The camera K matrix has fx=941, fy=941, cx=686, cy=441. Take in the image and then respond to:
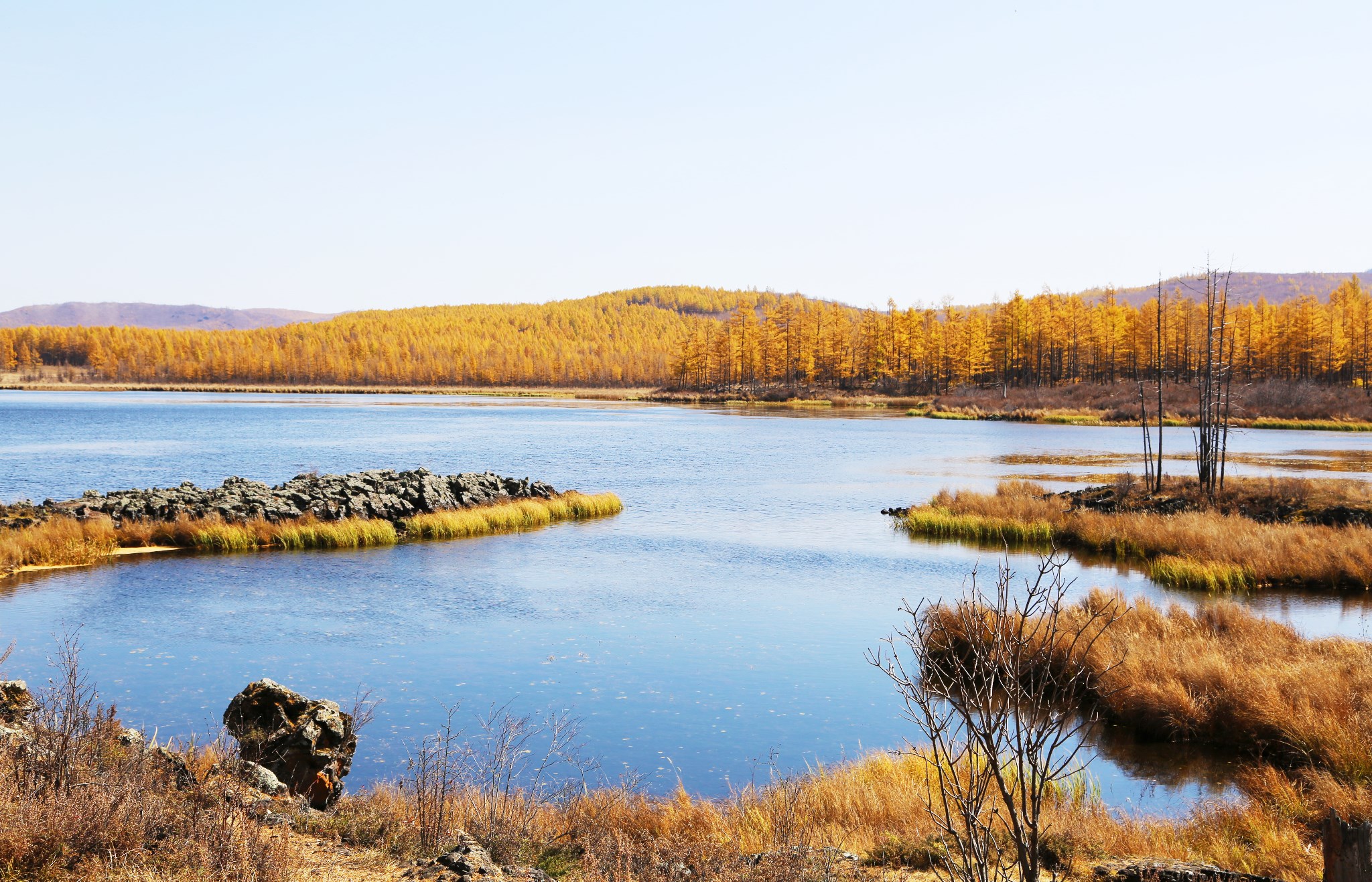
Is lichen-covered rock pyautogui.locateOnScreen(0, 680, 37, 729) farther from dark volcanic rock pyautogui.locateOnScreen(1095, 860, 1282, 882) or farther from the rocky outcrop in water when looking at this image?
the rocky outcrop in water

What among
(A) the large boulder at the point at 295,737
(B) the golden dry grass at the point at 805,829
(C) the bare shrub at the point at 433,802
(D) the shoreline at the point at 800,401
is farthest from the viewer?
(D) the shoreline at the point at 800,401

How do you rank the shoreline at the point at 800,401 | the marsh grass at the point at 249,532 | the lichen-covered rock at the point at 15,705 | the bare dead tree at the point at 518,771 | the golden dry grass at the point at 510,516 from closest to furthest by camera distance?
the bare dead tree at the point at 518,771 → the lichen-covered rock at the point at 15,705 → the marsh grass at the point at 249,532 → the golden dry grass at the point at 510,516 → the shoreline at the point at 800,401

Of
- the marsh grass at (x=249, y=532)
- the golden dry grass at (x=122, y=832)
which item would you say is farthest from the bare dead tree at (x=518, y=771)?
the marsh grass at (x=249, y=532)

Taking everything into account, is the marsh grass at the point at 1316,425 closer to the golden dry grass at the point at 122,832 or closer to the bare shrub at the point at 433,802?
the bare shrub at the point at 433,802

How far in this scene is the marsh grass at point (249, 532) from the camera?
84.1 ft

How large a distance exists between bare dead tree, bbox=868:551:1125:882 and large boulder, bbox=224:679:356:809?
245 inches

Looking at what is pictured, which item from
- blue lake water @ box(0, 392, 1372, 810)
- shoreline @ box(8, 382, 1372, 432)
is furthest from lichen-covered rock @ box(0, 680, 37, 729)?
shoreline @ box(8, 382, 1372, 432)

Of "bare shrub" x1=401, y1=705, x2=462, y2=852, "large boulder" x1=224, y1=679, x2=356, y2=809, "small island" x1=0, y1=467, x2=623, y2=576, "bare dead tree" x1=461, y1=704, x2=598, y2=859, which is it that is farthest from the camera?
"small island" x1=0, y1=467, x2=623, y2=576

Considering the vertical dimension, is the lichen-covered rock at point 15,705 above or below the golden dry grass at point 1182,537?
above

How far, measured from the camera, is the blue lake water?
44.9 ft

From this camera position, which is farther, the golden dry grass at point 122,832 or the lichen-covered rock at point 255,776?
the lichen-covered rock at point 255,776

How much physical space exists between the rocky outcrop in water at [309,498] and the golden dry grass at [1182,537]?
15990 millimetres

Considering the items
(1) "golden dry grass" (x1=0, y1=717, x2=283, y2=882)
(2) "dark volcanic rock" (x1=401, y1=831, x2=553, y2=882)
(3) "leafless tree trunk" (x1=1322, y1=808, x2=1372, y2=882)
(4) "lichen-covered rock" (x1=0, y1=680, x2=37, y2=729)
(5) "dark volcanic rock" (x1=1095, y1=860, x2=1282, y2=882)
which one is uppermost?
(3) "leafless tree trunk" (x1=1322, y1=808, x2=1372, y2=882)

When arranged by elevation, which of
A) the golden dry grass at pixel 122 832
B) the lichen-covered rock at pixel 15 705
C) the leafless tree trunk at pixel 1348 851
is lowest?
the lichen-covered rock at pixel 15 705
